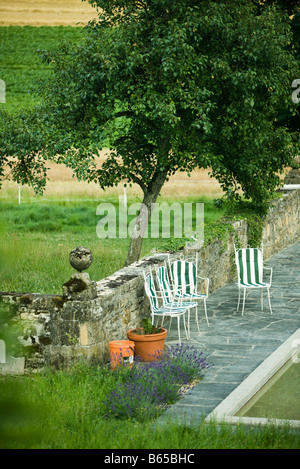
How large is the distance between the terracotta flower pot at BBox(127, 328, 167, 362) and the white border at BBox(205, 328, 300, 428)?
1.23 metres

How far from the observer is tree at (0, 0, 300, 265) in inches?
449

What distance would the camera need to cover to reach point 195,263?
10.6m

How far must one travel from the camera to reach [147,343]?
7348mm

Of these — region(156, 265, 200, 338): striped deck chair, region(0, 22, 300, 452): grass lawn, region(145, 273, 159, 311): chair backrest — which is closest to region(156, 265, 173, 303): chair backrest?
region(156, 265, 200, 338): striped deck chair

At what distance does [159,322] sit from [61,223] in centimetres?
1486

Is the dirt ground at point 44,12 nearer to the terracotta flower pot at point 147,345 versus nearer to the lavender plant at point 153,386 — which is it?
the terracotta flower pot at point 147,345

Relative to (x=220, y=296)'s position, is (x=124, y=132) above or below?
above

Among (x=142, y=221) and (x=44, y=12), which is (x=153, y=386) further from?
(x=44, y=12)

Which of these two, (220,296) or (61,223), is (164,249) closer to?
(220,296)

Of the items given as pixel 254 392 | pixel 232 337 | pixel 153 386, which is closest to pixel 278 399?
pixel 254 392

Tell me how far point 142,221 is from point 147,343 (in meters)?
6.10

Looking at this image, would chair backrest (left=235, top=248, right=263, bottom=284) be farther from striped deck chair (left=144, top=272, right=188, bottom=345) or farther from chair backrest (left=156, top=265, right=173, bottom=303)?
striped deck chair (left=144, top=272, right=188, bottom=345)
